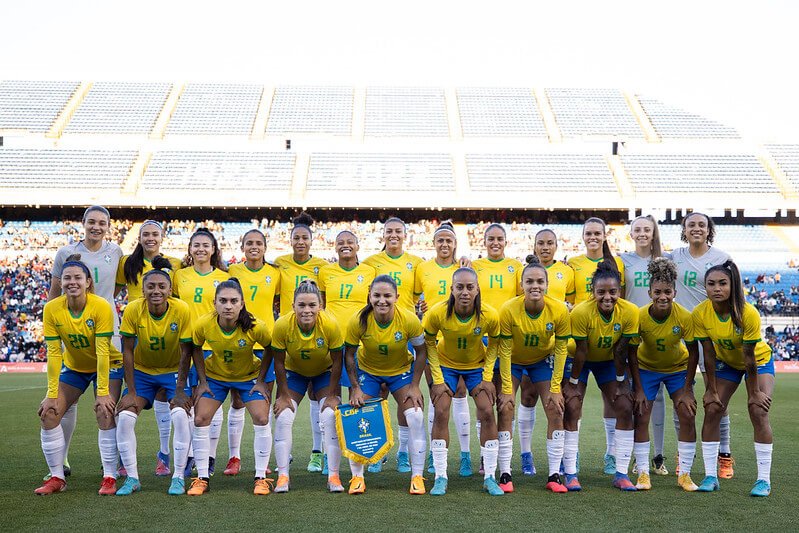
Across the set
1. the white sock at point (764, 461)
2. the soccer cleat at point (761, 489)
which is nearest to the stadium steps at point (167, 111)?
the white sock at point (764, 461)

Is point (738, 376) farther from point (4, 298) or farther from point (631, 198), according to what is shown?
point (631, 198)

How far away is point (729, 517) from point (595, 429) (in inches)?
183

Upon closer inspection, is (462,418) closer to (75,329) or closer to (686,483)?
(686,483)

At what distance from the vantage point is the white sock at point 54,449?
585cm

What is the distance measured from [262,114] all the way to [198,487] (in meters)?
35.8

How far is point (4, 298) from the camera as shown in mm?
25688

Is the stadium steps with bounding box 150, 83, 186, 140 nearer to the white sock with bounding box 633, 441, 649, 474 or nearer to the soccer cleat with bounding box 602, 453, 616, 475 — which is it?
the soccer cleat with bounding box 602, 453, 616, 475

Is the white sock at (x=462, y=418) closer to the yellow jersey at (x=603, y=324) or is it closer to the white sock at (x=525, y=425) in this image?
the white sock at (x=525, y=425)

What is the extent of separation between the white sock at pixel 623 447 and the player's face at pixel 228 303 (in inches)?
121

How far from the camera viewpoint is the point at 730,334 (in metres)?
5.91

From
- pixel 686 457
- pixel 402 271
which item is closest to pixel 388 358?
pixel 402 271

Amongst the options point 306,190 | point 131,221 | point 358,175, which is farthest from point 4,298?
point 358,175

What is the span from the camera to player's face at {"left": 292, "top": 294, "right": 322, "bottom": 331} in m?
5.96

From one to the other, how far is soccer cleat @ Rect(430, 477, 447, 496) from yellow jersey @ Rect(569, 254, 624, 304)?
7.12 ft
